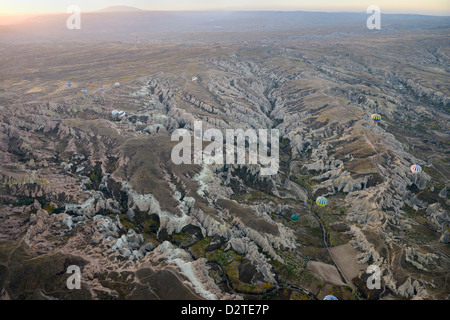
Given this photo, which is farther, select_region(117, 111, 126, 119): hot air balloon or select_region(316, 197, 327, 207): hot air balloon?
select_region(117, 111, 126, 119): hot air balloon

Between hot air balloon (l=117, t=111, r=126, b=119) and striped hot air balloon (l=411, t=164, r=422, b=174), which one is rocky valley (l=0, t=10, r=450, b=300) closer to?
striped hot air balloon (l=411, t=164, r=422, b=174)

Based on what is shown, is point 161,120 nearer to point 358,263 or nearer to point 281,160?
point 281,160

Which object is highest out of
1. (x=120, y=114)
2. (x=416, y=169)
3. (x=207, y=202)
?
(x=120, y=114)

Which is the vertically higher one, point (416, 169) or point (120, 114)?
point (120, 114)

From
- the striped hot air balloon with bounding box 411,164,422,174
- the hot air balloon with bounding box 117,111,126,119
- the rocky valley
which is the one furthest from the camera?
the hot air balloon with bounding box 117,111,126,119

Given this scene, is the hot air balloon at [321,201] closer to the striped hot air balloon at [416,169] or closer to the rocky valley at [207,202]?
the rocky valley at [207,202]

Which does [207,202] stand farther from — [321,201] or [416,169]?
[416,169]

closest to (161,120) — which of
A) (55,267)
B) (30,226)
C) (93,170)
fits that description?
(93,170)

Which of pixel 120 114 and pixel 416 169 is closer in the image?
pixel 416 169

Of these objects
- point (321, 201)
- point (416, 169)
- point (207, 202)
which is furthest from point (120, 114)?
point (416, 169)

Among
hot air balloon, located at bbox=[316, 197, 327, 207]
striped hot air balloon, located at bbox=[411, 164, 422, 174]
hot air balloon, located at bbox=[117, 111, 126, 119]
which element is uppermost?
hot air balloon, located at bbox=[117, 111, 126, 119]

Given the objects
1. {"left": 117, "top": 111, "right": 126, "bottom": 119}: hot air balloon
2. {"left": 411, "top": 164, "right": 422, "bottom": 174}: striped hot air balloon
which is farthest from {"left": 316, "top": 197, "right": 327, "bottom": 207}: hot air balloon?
{"left": 117, "top": 111, "right": 126, "bottom": 119}: hot air balloon
